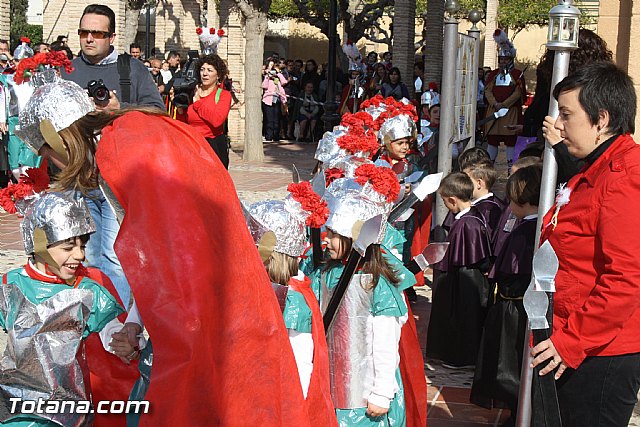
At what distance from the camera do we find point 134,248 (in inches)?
110

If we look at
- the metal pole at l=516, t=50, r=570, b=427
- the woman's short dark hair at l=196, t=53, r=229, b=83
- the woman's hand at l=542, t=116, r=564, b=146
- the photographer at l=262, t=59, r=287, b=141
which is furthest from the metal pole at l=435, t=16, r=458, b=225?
the photographer at l=262, t=59, r=287, b=141

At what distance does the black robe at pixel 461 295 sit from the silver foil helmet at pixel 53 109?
2763 mm

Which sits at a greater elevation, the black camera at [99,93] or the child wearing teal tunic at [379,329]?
the black camera at [99,93]

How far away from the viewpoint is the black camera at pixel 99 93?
187 inches

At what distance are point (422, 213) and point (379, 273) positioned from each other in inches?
163

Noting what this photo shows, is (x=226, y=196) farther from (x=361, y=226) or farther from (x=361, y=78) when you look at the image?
(x=361, y=78)

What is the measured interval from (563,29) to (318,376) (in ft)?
5.51

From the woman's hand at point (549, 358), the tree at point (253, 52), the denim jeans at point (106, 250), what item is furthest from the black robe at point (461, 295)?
the tree at point (253, 52)

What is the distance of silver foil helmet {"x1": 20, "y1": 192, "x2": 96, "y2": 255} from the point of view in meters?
3.54

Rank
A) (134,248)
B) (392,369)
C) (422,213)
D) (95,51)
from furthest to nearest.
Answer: (422,213), (95,51), (392,369), (134,248)

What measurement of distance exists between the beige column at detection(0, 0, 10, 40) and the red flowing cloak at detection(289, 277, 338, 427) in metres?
15.6

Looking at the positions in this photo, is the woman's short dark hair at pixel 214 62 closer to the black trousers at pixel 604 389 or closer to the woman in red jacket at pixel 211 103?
the woman in red jacket at pixel 211 103

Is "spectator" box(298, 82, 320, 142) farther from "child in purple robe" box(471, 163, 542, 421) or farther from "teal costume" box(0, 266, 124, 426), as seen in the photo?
"teal costume" box(0, 266, 124, 426)

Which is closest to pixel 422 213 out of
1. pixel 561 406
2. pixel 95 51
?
pixel 95 51
